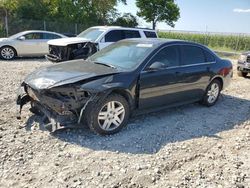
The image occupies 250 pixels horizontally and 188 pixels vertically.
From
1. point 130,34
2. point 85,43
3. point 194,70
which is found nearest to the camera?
point 194,70

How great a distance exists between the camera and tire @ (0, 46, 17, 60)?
Answer: 12.2 metres

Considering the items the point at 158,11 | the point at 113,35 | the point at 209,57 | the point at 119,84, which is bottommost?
the point at 119,84

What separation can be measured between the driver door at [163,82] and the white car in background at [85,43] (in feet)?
14.6

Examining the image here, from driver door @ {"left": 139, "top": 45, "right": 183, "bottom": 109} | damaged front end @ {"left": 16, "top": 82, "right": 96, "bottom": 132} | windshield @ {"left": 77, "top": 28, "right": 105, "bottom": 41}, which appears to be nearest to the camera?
damaged front end @ {"left": 16, "top": 82, "right": 96, "bottom": 132}

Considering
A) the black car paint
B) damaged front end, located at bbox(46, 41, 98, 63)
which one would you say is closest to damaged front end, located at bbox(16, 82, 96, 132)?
damaged front end, located at bbox(46, 41, 98, 63)

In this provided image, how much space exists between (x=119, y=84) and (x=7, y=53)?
9244 millimetres

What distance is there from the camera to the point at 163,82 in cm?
529

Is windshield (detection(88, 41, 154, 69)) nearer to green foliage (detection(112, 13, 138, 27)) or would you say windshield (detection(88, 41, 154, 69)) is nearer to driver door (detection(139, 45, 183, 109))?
driver door (detection(139, 45, 183, 109))

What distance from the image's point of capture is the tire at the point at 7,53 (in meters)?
12.2

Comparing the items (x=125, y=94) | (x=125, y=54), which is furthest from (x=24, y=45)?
(x=125, y=94)

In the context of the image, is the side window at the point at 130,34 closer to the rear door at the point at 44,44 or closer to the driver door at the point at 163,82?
the rear door at the point at 44,44

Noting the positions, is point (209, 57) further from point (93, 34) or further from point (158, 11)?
point (158, 11)

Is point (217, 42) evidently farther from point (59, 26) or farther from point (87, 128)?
point (87, 128)

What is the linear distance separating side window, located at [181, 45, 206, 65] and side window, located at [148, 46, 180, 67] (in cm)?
22
